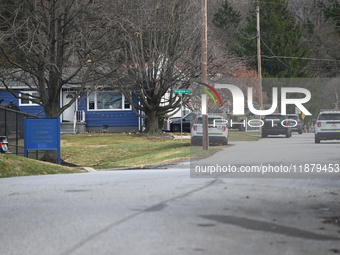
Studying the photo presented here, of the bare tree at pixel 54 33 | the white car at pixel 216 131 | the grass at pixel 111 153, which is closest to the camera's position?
the grass at pixel 111 153

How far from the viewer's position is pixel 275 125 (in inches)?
1555

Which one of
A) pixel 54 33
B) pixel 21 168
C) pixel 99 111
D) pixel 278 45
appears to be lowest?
pixel 21 168

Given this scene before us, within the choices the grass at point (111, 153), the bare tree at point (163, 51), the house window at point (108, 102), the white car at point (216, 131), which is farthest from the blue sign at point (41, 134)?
the house window at point (108, 102)

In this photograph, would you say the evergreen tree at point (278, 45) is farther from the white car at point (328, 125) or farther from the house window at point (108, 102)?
the white car at point (328, 125)

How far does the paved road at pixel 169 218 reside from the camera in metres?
8.32

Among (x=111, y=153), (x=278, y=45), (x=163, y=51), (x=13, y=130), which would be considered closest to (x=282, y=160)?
(x=13, y=130)

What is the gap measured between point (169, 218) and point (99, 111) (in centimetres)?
4455

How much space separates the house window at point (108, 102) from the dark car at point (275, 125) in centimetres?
1738

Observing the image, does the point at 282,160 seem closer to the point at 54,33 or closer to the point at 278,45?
the point at 54,33

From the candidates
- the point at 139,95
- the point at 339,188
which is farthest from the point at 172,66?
the point at 339,188

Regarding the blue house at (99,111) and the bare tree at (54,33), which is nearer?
the bare tree at (54,33)

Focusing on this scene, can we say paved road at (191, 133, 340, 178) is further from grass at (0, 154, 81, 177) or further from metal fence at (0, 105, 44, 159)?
metal fence at (0, 105, 44, 159)

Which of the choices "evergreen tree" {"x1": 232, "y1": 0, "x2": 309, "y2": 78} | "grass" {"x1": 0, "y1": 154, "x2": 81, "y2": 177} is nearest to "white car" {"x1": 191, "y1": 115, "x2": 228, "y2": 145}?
"grass" {"x1": 0, "y1": 154, "x2": 81, "y2": 177}

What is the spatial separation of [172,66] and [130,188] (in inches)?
1244
